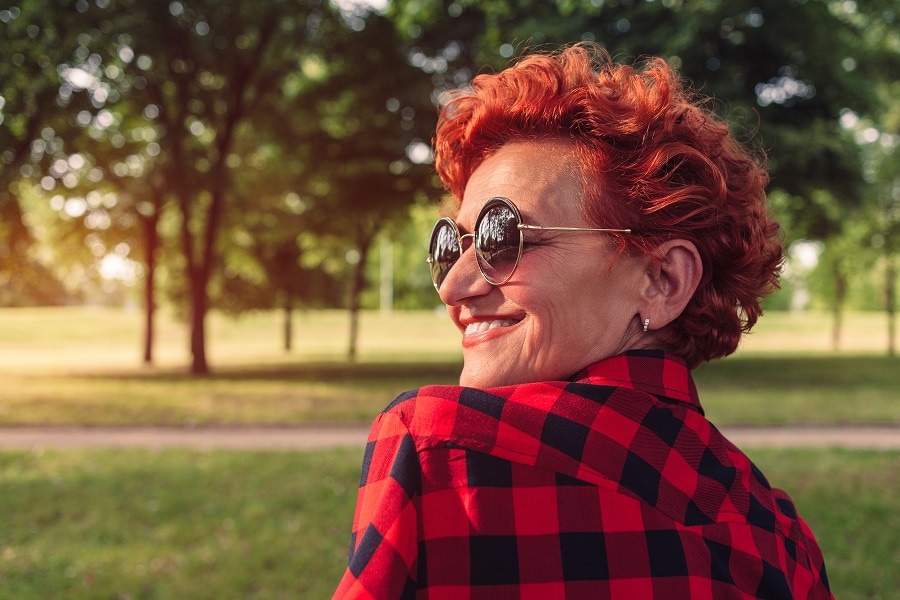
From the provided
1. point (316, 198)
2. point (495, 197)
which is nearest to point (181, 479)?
point (495, 197)

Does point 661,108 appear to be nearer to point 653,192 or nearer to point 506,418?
point 653,192

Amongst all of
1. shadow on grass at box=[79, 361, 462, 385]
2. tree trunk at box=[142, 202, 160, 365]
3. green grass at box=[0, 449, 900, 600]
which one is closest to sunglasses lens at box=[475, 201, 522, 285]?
green grass at box=[0, 449, 900, 600]

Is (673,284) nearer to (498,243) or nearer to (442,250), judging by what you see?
(498,243)

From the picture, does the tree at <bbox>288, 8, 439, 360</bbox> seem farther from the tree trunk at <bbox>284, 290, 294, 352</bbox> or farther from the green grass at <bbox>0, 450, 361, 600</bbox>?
the green grass at <bbox>0, 450, 361, 600</bbox>

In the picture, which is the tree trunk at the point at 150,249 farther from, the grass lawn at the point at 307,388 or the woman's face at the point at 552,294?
the woman's face at the point at 552,294

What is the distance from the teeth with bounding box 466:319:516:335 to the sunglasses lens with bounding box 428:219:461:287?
6.4 inches

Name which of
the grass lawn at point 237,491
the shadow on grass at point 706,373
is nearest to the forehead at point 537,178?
the grass lawn at point 237,491

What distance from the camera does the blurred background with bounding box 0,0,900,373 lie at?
457 inches

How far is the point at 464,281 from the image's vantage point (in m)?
1.40

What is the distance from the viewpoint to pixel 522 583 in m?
0.99

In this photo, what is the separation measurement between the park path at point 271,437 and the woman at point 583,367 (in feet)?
26.2

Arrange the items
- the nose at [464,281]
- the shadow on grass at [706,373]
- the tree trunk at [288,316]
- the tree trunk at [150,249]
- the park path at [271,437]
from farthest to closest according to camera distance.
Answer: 1. the tree trunk at [288,316]
2. the tree trunk at [150,249]
3. the shadow on grass at [706,373]
4. the park path at [271,437]
5. the nose at [464,281]

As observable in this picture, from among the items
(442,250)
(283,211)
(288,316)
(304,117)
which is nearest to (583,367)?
(442,250)

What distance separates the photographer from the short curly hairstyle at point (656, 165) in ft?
4.21
